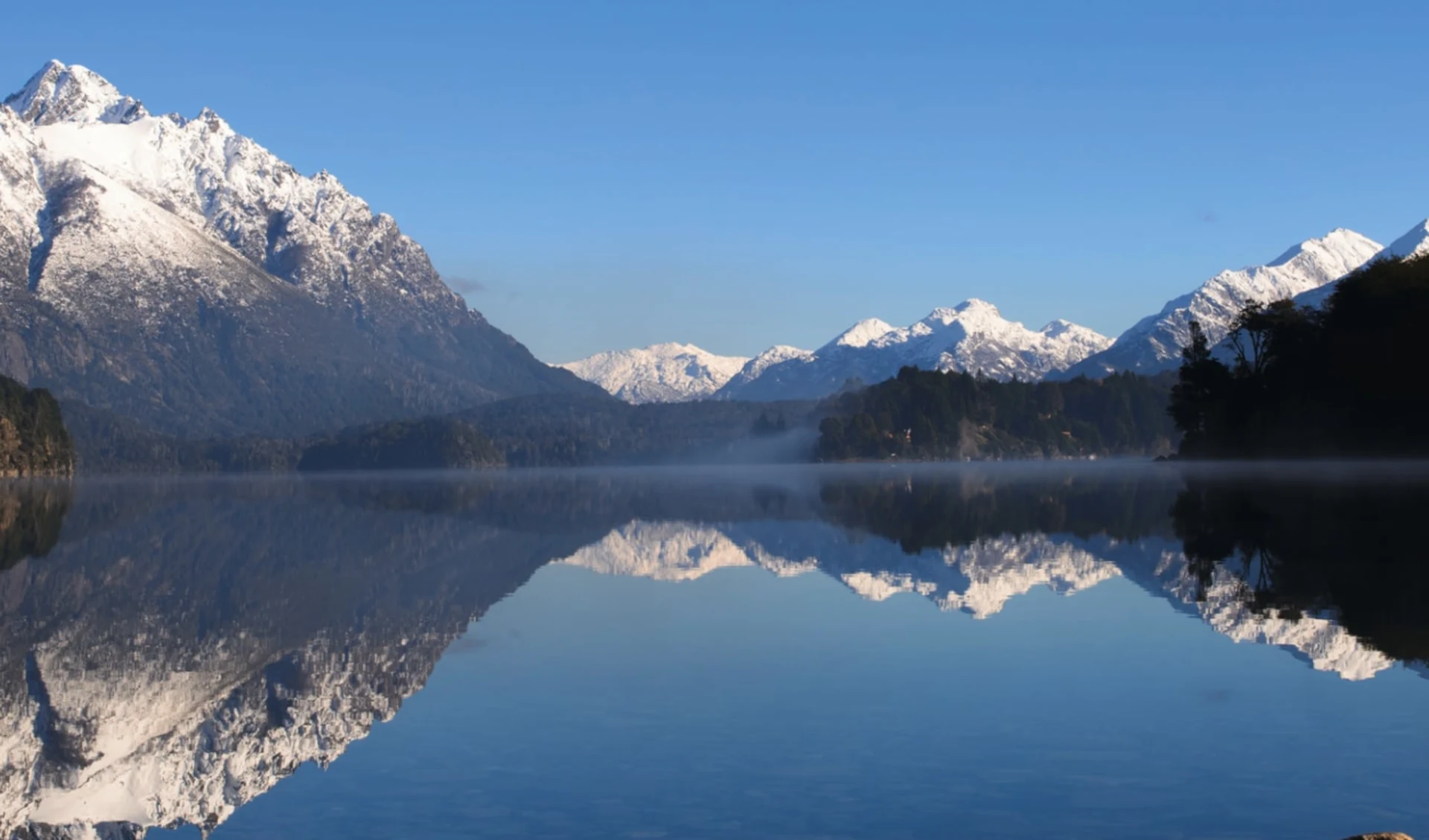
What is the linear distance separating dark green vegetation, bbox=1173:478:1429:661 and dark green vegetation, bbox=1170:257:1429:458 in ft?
214

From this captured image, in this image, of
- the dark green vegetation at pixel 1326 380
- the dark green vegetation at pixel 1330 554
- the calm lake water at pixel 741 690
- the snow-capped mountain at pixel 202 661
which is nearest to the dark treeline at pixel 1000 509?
the dark green vegetation at pixel 1330 554

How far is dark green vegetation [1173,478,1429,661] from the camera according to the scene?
31.1m

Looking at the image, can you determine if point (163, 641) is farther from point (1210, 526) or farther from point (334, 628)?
point (1210, 526)

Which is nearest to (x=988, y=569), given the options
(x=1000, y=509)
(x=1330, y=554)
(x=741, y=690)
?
(x=1330, y=554)

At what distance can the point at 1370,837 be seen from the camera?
1317 centimetres

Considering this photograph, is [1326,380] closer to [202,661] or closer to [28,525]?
[28,525]

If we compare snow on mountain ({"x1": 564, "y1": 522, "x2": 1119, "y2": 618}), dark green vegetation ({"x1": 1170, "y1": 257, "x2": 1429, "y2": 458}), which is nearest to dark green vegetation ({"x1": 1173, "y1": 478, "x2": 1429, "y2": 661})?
snow on mountain ({"x1": 564, "y1": 522, "x2": 1119, "y2": 618})

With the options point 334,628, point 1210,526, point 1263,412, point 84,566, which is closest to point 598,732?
point 334,628

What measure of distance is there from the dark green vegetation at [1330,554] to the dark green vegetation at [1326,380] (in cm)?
6513

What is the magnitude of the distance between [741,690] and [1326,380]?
14615 centimetres

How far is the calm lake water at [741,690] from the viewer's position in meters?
18.3

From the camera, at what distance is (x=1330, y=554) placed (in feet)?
144

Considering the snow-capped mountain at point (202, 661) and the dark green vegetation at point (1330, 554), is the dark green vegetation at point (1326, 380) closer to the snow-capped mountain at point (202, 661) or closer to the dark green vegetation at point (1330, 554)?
the dark green vegetation at point (1330, 554)

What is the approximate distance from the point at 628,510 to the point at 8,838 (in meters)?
77.1
